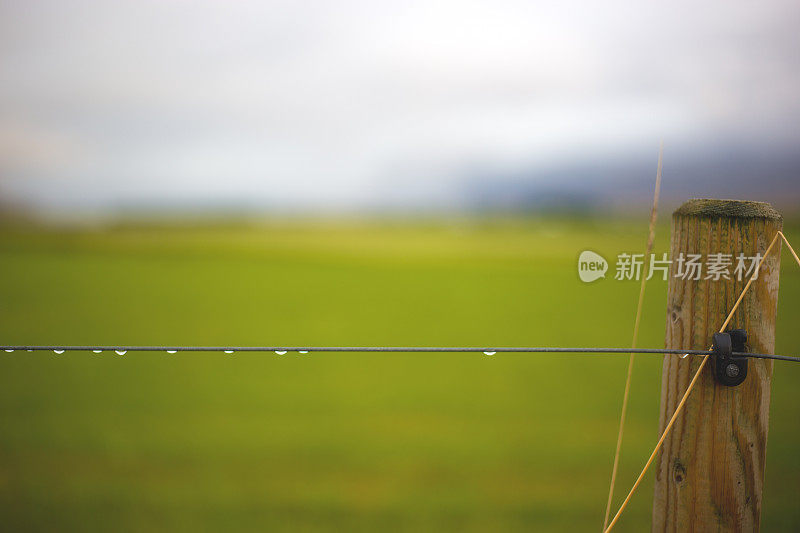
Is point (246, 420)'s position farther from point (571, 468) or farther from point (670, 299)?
point (670, 299)

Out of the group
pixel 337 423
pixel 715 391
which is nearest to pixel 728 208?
pixel 715 391

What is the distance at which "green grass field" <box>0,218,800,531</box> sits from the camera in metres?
2.69

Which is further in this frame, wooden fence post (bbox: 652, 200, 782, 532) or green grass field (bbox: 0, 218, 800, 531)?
green grass field (bbox: 0, 218, 800, 531)

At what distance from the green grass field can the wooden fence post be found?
0.17m

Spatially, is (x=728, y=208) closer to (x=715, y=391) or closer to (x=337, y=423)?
(x=715, y=391)

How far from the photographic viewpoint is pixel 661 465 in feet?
3.19

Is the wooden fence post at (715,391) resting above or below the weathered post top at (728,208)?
below

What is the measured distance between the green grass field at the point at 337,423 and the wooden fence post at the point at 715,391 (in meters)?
0.17

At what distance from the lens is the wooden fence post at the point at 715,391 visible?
899 millimetres

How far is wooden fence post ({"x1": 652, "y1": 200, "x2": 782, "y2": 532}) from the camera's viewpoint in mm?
899

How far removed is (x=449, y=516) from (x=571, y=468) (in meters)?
1.04

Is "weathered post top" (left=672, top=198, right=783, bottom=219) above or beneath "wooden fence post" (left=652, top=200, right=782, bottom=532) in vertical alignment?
above

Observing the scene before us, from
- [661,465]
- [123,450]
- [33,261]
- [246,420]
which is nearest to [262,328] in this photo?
[246,420]

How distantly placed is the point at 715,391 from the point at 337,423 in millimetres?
3637
